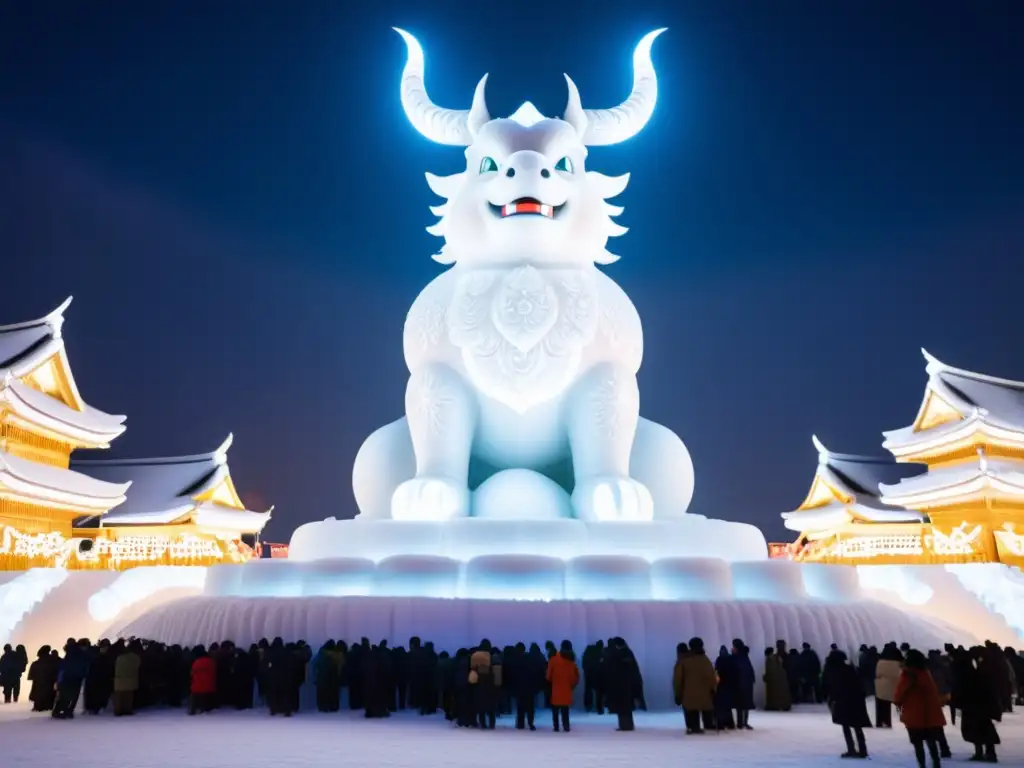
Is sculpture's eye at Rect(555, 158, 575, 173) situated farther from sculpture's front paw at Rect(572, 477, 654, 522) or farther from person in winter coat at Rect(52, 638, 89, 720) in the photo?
person in winter coat at Rect(52, 638, 89, 720)

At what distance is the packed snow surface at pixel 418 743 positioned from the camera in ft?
17.3

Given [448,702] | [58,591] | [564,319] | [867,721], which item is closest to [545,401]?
[564,319]

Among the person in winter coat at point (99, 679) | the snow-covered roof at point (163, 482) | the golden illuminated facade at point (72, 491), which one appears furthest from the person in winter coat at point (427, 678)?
the snow-covered roof at point (163, 482)

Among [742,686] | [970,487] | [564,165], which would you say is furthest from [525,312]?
[970,487]

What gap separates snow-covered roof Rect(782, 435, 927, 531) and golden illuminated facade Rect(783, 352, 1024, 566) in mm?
40

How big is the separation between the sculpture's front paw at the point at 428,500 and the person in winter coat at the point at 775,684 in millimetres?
3216

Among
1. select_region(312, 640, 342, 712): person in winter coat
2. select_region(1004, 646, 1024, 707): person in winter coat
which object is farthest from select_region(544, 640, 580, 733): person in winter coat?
select_region(1004, 646, 1024, 707): person in winter coat

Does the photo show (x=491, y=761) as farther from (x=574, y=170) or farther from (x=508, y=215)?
(x=574, y=170)

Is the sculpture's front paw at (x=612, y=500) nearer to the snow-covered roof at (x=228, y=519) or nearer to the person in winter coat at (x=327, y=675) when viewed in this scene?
the person in winter coat at (x=327, y=675)

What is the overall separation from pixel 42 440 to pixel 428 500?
14313 millimetres

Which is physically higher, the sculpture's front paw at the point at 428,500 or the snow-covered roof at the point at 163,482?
the snow-covered roof at the point at 163,482

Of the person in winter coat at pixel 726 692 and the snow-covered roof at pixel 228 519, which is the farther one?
the snow-covered roof at pixel 228 519

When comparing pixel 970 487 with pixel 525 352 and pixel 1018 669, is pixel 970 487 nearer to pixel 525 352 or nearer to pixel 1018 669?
pixel 1018 669

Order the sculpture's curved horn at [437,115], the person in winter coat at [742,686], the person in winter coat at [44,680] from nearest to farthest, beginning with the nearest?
the person in winter coat at [742,686]
the person in winter coat at [44,680]
the sculpture's curved horn at [437,115]
